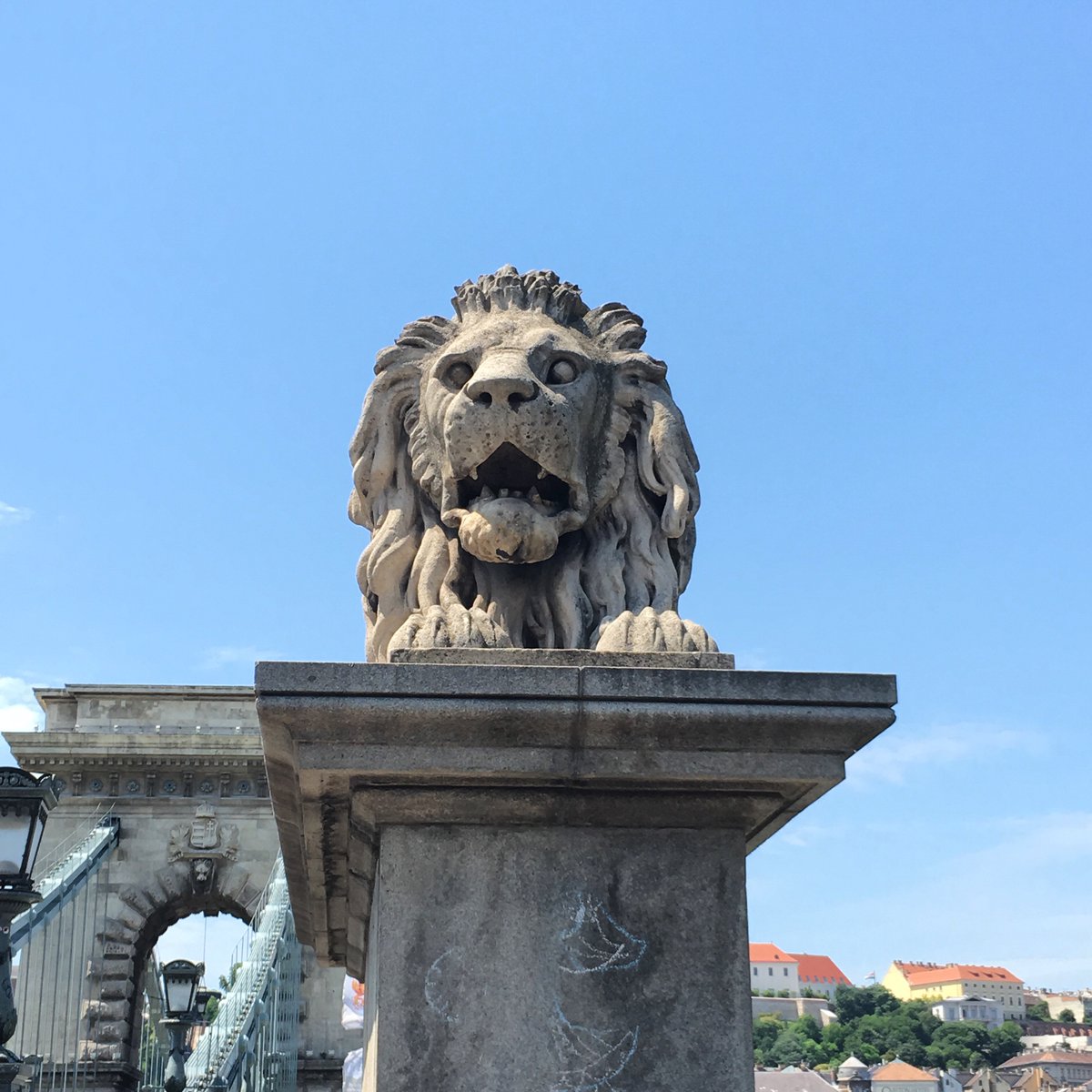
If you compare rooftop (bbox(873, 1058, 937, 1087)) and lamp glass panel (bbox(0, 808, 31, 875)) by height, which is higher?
lamp glass panel (bbox(0, 808, 31, 875))

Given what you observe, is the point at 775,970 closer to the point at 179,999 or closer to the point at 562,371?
the point at 179,999

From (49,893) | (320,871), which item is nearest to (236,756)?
(49,893)

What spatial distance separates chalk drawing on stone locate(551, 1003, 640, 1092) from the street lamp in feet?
11.8

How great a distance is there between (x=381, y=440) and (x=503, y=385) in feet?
1.70

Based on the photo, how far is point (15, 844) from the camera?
559 cm

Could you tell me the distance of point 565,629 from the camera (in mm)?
3312

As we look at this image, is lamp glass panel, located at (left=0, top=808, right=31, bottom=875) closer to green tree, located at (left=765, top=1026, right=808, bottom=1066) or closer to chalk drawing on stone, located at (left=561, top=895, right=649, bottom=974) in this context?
chalk drawing on stone, located at (left=561, top=895, right=649, bottom=974)

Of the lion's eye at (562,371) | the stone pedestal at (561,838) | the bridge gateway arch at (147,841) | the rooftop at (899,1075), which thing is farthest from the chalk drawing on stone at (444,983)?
the rooftop at (899,1075)

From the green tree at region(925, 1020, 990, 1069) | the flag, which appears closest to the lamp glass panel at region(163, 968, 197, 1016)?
the flag

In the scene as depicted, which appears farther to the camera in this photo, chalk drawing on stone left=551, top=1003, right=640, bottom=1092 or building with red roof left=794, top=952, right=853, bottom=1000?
building with red roof left=794, top=952, right=853, bottom=1000

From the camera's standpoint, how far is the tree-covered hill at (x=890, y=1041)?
109562mm

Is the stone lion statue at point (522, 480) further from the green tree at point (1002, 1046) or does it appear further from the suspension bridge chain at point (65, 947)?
the green tree at point (1002, 1046)

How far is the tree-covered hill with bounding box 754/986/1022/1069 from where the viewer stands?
109562 millimetres

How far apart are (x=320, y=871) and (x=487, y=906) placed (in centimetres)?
94
